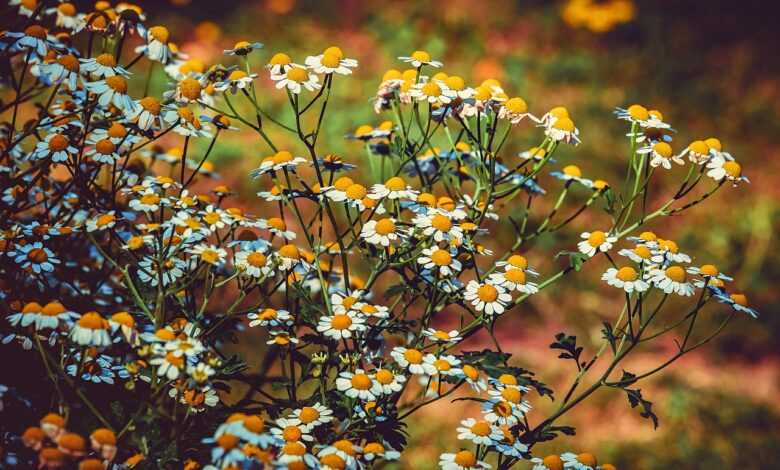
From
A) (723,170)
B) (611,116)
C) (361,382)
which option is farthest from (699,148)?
(611,116)

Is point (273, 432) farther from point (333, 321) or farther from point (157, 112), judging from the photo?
point (157, 112)

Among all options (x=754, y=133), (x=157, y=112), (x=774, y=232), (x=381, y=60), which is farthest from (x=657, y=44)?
(x=157, y=112)

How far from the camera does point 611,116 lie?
5980 mm

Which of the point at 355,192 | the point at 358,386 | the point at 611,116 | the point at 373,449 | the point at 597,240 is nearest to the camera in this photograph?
the point at 373,449

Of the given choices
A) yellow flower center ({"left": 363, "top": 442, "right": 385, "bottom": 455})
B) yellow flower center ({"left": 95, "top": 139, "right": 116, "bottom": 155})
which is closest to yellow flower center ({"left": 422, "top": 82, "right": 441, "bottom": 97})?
yellow flower center ({"left": 95, "top": 139, "right": 116, "bottom": 155})

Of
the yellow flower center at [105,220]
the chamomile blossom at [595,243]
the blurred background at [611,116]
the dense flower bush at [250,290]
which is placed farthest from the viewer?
the blurred background at [611,116]

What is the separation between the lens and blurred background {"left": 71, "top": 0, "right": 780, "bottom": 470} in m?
3.58

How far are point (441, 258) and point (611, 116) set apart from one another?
15.3ft

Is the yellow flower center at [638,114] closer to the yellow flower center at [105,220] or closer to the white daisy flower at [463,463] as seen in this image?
the white daisy flower at [463,463]

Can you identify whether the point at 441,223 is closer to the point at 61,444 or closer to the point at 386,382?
the point at 386,382

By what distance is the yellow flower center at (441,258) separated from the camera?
1.68 m

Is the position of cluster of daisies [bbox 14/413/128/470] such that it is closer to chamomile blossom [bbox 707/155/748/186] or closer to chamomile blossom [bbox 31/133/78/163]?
chamomile blossom [bbox 31/133/78/163]

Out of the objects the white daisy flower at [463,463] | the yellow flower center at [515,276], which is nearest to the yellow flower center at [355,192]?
the yellow flower center at [515,276]

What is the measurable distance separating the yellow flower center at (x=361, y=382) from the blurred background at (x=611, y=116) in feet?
Answer: 3.38
